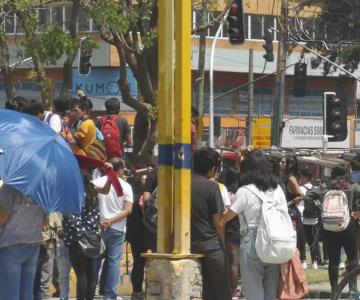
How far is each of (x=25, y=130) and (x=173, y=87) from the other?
1.43 metres

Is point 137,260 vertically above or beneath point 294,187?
beneath

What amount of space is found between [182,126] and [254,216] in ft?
5.16

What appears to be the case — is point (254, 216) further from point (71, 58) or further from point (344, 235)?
point (71, 58)

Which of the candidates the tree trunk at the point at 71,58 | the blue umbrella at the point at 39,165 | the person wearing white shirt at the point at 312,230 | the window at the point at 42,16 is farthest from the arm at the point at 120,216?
the window at the point at 42,16

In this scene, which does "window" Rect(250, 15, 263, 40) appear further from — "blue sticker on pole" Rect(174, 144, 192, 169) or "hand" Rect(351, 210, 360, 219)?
"blue sticker on pole" Rect(174, 144, 192, 169)

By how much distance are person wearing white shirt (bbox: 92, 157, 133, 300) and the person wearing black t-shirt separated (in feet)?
9.08

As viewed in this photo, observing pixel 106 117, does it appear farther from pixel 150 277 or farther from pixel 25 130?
pixel 150 277

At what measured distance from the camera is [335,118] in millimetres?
31875

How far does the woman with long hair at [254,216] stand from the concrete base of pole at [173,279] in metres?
1.29

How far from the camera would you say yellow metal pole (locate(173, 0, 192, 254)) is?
28.1 ft

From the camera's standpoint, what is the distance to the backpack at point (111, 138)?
45.1 feet

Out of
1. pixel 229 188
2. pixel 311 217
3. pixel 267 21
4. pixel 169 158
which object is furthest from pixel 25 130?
pixel 267 21

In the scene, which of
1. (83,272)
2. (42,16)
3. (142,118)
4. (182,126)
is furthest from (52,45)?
(42,16)

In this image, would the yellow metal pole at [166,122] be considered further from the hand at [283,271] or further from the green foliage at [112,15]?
the green foliage at [112,15]
